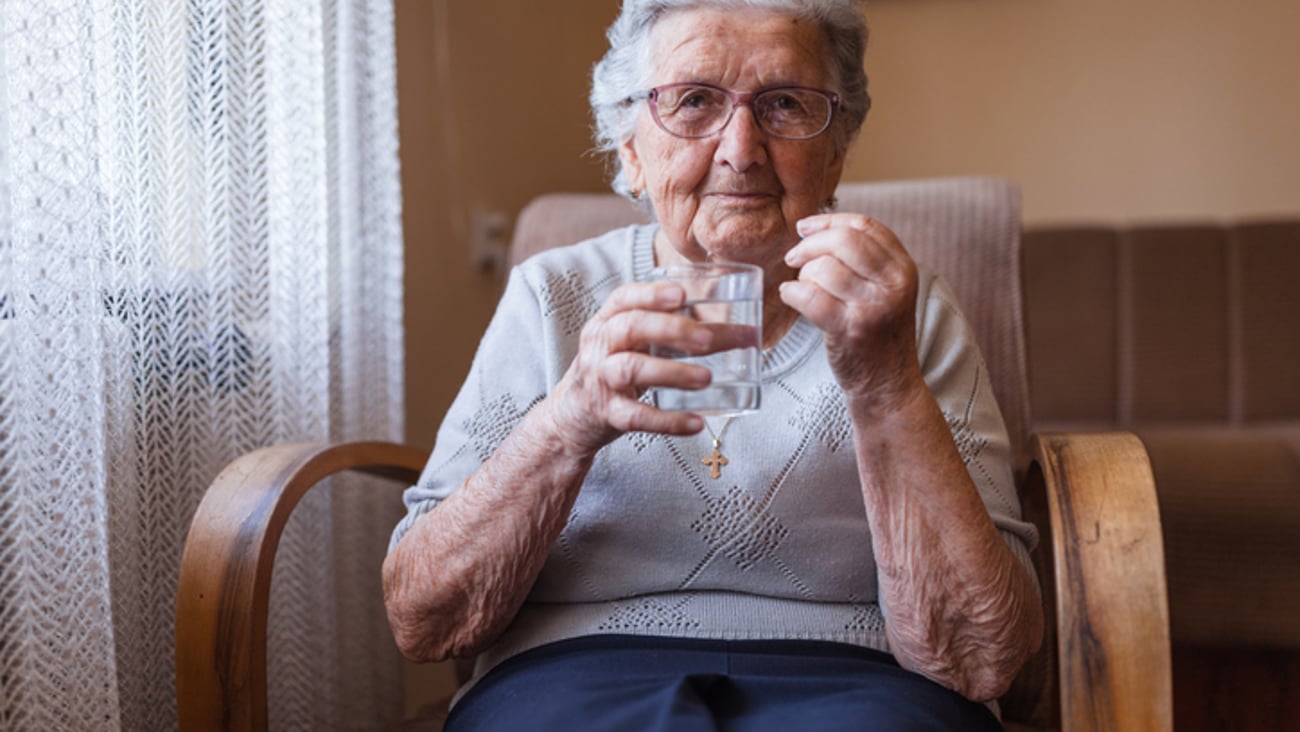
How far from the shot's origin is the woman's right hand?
0.87 meters

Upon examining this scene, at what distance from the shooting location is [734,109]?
1199 millimetres

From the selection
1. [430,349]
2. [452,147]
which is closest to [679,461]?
[430,349]

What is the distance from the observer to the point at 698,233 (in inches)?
47.8

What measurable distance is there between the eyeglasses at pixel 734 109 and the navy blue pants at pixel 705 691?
530 mm

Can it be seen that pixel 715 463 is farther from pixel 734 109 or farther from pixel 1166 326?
pixel 1166 326

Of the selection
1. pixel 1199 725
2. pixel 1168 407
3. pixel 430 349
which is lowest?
pixel 1199 725

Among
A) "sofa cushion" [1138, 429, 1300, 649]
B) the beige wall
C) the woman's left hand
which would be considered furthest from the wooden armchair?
the beige wall

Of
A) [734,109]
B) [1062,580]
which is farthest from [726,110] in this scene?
[1062,580]

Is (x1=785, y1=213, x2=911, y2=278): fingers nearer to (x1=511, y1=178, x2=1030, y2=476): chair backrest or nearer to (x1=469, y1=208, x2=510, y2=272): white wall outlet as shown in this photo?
(x1=511, y1=178, x2=1030, y2=476): chair backrest

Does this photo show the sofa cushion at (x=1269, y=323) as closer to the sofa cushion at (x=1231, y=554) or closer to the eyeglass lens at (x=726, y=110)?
the sofa cushion at (x=1231, y=554)

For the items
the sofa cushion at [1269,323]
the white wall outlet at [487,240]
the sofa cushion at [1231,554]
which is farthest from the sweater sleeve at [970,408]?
the sofa cushion at [1269,323]

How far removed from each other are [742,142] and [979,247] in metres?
0.61

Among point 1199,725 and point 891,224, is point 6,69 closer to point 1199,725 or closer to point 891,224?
point 891,224

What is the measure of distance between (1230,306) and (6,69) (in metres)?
2.59
